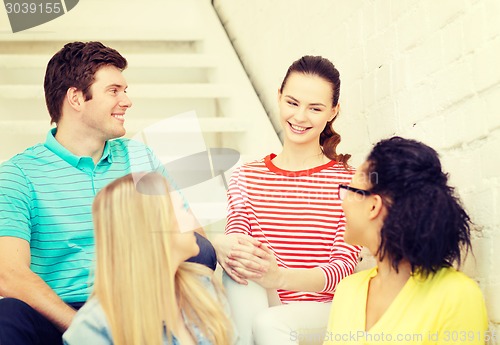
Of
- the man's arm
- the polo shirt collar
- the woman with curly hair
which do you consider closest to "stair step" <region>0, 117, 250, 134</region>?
the polo shirt collar

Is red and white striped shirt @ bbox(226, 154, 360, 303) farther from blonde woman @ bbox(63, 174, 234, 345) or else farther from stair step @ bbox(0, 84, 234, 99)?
stair step @ bbox(0, 84, 234, 99)

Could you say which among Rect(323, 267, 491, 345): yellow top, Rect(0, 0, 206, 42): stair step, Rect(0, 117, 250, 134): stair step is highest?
Rect(0, 0, 206, 42): stair step

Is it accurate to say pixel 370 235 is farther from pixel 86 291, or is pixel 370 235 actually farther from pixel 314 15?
pixel 314 15

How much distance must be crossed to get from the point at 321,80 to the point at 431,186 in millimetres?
709

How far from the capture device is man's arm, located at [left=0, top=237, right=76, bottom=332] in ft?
6.22

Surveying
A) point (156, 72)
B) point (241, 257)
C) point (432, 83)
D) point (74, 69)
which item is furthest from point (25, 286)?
point (156, 72)

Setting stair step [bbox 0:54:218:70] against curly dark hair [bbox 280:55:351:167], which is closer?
curly dark hair [bbox 280:55:351:167]

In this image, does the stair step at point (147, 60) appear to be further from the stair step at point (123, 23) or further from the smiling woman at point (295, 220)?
the smiling woman at point (295, 220)

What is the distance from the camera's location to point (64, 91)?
231 centimetres

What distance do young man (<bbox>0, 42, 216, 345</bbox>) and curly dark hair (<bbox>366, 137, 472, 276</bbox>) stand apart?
59cm

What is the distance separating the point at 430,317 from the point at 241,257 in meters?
0.54

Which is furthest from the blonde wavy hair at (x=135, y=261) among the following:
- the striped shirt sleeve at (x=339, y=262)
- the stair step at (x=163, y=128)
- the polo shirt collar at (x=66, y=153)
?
the stair step at (x=163, y=128)

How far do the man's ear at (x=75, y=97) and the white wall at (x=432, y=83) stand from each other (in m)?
0.86

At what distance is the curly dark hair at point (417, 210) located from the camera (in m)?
1.50
